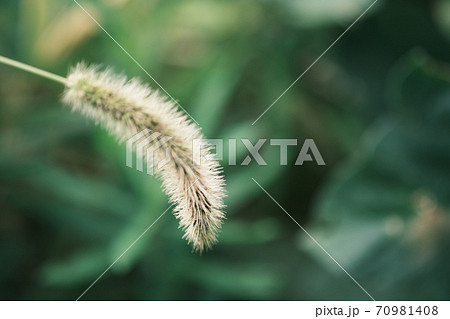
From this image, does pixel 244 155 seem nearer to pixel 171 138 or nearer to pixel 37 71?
pixel 171 138

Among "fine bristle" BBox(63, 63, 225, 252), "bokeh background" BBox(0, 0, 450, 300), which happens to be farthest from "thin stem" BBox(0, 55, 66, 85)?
"bokeh background" BBox(0, 0, 450, 300)

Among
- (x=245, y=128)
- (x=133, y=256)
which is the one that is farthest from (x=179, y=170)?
(x=245, y=128)

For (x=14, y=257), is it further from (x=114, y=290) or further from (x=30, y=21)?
(x=30, y=21)

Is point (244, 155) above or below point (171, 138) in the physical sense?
above

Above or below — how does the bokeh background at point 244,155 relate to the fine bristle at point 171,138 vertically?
above

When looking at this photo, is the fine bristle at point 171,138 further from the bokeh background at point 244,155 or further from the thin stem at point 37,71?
the bokeh background at point 244,155

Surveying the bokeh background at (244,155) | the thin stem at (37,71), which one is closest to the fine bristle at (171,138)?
the thin stem at (37,71)

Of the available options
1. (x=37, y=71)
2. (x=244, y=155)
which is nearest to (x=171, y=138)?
(x=37, y=71)
